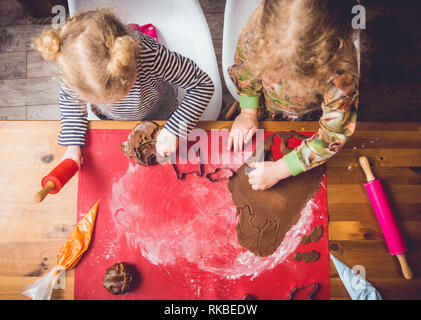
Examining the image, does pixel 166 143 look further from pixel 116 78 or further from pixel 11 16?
pixel 11 16

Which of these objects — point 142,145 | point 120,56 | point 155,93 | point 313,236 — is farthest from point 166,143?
point 313,236

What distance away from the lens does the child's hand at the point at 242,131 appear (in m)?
Answer: 0.87

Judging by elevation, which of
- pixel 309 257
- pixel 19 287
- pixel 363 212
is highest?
pixel 363 212

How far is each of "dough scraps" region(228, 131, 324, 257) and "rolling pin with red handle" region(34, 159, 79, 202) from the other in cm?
47

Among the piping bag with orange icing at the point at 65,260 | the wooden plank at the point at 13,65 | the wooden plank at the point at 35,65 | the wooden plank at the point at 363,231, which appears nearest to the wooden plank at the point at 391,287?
the wooden plank at the point at 363,231

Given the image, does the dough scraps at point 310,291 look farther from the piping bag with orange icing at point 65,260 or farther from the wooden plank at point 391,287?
the piping bag with orange icing at point 65,260

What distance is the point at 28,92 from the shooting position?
1464mm

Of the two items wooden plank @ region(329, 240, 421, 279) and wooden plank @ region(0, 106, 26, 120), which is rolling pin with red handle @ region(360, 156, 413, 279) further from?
wooden plank @ region(0, 106, 26, 120)

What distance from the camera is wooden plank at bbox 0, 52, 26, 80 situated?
146 centimetres

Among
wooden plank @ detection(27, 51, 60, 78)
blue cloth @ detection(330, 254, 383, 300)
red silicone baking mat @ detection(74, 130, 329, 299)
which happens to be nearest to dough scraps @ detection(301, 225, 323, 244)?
red silicone baking mat @ detection(74, 130, 329, 299)

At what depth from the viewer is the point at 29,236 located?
2.77ft

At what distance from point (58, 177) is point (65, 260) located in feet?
0.83
